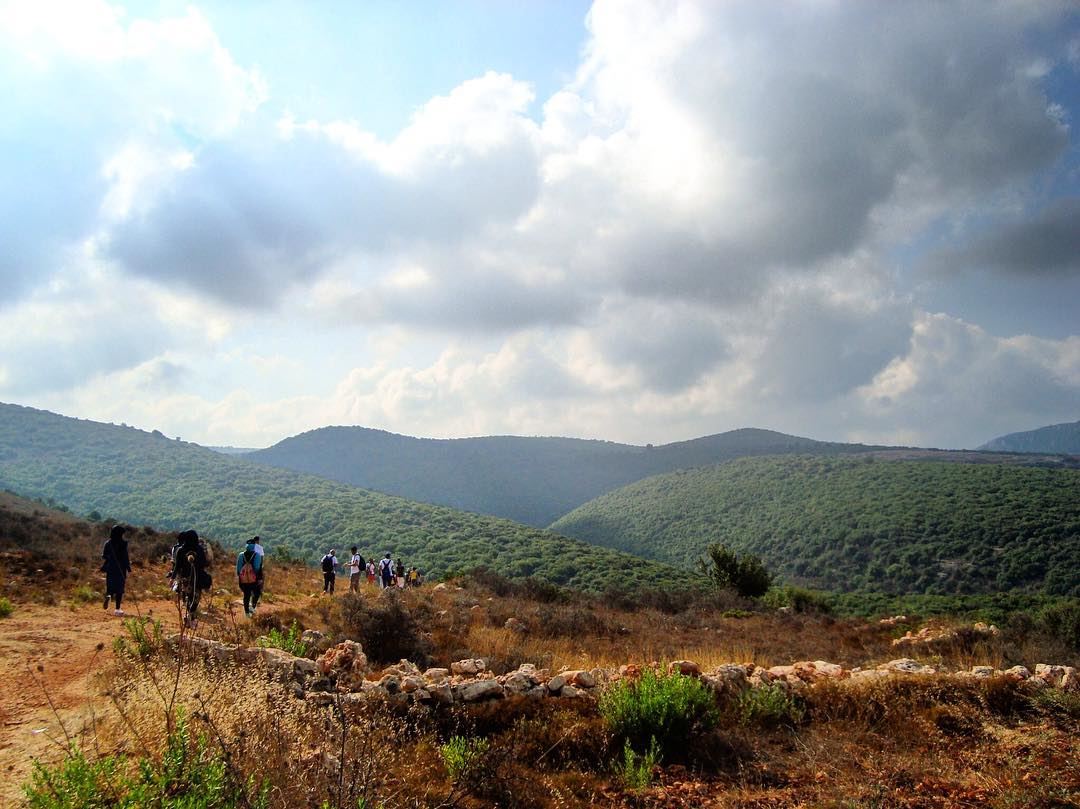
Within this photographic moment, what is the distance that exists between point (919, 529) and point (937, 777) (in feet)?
211

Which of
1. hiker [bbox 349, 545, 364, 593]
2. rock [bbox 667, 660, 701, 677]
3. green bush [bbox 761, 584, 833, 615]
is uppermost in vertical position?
rock [bbox 667, 660, 701, 677]

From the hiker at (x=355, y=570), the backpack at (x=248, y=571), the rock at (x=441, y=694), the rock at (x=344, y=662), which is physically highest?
the backpack at (x=248, y=571)

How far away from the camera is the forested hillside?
137 meters

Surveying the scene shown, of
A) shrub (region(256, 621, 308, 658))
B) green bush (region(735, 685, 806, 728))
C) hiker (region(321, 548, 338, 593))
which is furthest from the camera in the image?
hiker (region(321, 548, 338, 593))

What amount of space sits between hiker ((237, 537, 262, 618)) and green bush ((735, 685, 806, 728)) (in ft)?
30.1

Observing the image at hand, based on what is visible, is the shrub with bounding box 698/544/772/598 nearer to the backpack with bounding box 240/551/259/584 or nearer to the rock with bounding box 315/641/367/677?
the backpack with bounding box 240/551/259/584

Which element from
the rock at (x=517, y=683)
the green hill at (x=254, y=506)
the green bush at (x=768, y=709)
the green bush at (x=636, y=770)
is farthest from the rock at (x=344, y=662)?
the green hill at (x=254, y=506)

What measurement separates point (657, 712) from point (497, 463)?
15509 cm

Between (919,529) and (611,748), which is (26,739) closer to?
(611,748)

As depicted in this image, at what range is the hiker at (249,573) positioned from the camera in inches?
450

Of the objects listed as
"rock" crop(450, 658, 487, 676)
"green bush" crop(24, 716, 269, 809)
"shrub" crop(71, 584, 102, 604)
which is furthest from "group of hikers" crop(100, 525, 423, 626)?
"green bush" crop(24, 716, 269, 809)

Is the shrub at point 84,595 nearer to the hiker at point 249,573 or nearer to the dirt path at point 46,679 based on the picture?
the dirt path at point 46,679

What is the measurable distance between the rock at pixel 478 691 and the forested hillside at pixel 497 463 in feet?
389

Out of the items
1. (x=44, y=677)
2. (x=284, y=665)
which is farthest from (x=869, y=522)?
(x=44, y=677)
